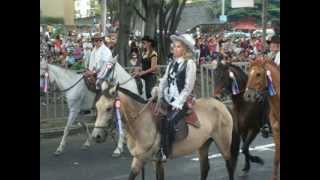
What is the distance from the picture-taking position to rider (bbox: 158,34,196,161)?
24.2 ft

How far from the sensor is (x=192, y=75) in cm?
740

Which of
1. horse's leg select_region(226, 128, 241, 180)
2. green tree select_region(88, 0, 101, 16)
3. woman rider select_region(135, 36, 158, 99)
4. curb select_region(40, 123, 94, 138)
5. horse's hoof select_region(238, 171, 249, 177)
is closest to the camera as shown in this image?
horse's leg select_region(226, 128, 241, 180)

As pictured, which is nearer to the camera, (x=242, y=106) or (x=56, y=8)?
(x=242, y=106)

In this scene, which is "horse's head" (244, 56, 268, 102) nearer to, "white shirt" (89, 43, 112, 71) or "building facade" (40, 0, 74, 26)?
"white shirt" (89, 43, 112, 71)

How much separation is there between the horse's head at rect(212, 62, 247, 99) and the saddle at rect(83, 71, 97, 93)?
285 cm

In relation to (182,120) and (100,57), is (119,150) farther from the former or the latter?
(182,120)

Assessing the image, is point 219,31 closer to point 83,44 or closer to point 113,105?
point 83,44

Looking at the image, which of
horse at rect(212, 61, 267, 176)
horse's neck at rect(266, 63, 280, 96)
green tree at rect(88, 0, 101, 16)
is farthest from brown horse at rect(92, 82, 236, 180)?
green tree at rect(88, 0, 101, 16)

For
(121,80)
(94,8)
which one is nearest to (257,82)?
(121,80)

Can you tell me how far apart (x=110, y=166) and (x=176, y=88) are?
9.03ft

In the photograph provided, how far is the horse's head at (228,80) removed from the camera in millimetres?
8891

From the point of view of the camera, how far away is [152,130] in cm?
736
